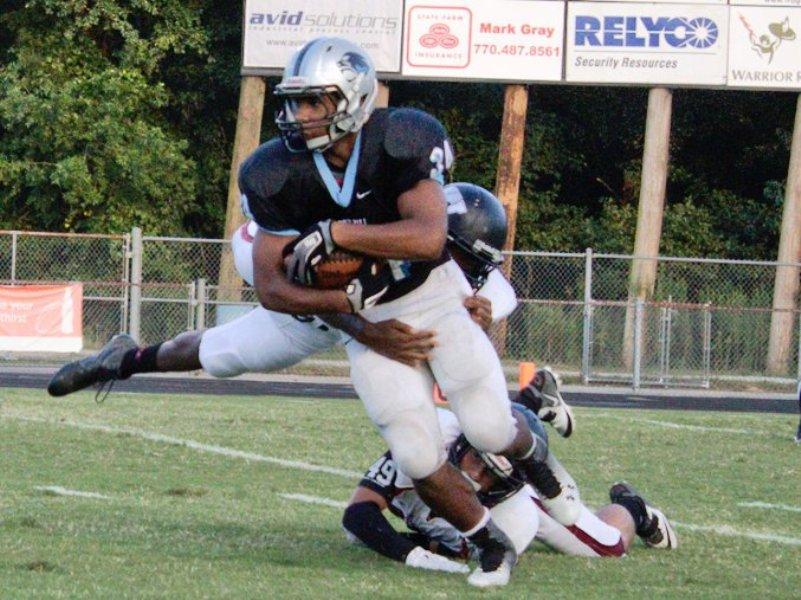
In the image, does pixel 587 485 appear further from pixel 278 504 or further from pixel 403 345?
pixel 403 345

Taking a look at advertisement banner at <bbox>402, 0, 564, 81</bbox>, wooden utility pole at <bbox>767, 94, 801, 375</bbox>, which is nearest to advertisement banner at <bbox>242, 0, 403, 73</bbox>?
advertisement banner at <bbox>402, 0, 564, 81</bbox>

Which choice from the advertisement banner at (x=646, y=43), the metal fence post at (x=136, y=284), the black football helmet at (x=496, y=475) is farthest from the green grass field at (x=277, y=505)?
the advertisement banner at (x=646, y=43)

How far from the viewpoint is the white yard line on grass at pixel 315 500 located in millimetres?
7113

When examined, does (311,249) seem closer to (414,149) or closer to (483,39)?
(414,149)

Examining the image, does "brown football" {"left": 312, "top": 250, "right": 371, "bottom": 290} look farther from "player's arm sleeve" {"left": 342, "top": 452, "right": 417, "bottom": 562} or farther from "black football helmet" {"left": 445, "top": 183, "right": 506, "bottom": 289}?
"player's arm sleeve" {"left": 342, "top": 452, "right": 417, "bottom": 562}

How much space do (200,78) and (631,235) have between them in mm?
7355

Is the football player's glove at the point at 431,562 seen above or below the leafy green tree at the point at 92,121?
below

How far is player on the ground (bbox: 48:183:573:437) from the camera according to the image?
18.2ft

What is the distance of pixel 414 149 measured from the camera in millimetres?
4965

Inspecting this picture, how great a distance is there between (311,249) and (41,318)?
1380 centimetres

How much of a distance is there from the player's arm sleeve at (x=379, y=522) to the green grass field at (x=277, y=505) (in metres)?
0.06

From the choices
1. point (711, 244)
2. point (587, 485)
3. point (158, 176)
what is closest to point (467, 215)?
point (587, 485)

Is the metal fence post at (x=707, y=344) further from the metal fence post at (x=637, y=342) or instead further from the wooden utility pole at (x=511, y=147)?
the wooden utility pole at (x=511, y=147)

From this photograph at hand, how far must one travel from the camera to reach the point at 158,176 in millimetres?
23938
